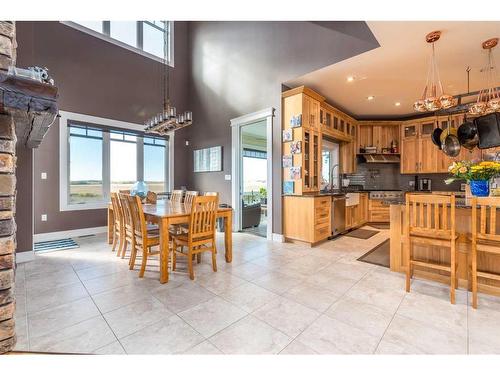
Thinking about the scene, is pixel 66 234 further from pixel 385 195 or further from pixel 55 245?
pixel 385 195

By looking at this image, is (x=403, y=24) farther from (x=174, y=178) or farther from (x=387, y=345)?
(x=174, y=178)

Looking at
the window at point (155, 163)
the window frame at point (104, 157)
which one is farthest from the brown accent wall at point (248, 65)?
the window at point (155, 163)

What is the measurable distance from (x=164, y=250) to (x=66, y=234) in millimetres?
3297

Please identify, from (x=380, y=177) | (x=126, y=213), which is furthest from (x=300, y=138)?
(x=380, y=177)

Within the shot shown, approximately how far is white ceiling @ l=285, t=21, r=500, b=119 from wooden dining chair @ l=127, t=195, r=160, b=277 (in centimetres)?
317

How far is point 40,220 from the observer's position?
14.2 feet

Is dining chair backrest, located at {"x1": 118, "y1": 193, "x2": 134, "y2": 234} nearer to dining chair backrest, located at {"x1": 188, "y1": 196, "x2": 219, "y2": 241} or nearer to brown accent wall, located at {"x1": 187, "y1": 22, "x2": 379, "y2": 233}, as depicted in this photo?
dining chair backrest, located at {"x1": 188, "y1": 196, "x2": 219, "y2": 241}

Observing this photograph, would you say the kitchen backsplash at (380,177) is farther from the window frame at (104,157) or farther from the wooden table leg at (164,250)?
the wooden table leg at (164,250)

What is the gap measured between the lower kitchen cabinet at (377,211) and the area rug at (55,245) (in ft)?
19.7

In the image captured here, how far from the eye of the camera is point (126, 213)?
120 inches

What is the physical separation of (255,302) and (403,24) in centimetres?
317
